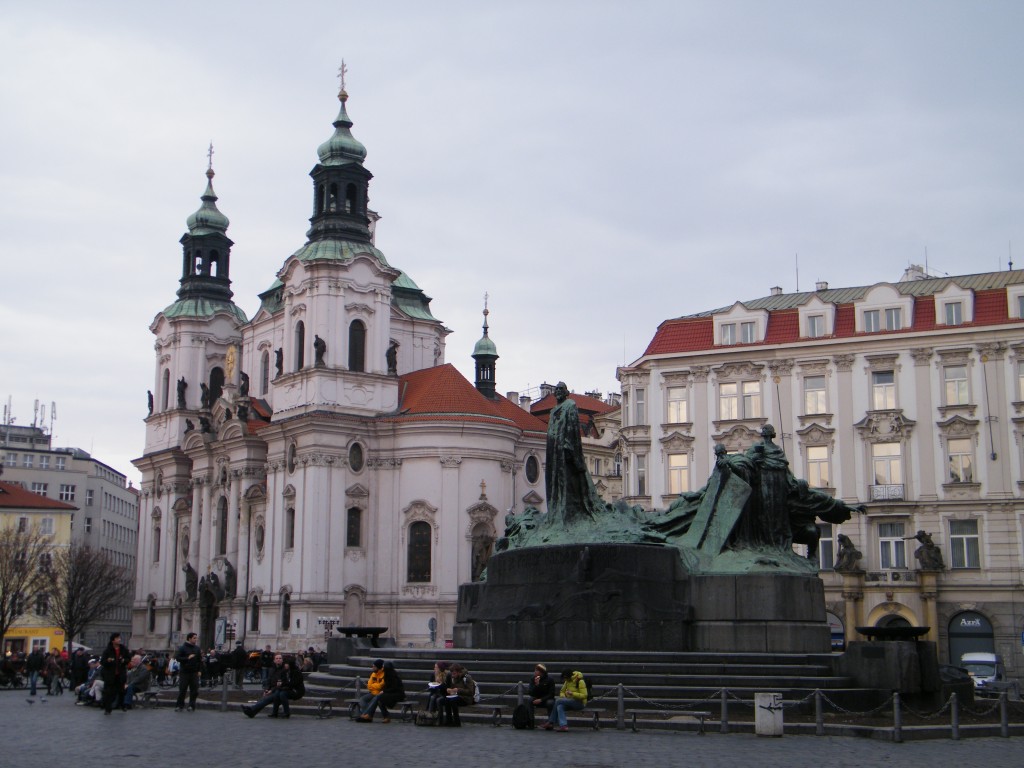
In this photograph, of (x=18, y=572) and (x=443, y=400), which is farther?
(x=18, y=572)

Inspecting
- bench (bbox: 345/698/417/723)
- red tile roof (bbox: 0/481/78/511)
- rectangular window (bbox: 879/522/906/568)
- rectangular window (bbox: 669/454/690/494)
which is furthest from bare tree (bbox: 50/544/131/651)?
bench (bbox: 345/698/417/723)

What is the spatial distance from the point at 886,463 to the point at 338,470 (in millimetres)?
25999

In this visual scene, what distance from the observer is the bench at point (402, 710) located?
66.2 ft

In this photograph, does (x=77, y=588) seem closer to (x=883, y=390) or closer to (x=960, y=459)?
(x=883, y=390)

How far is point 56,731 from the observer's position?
19484 millimetres

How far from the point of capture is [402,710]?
2036 centimetres

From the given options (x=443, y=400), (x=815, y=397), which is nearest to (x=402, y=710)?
(x=815, y=397)

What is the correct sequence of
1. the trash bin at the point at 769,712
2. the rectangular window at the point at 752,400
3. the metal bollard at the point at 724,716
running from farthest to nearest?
the rectangular window at the point at 752,400 → the metal bollard at the point at 724,716 → the trash bin at the point at 769,712

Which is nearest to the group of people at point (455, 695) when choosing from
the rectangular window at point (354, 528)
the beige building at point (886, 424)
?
the beige building at point (886, 424)

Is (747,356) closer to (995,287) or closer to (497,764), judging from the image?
(995,287)

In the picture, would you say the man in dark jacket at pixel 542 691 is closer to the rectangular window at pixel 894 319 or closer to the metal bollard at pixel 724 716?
the metal bollard at pixel 724 716

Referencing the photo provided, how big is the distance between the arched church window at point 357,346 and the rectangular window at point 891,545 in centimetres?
2737

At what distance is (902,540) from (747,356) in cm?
870

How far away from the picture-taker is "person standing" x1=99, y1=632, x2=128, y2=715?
22906 mm
